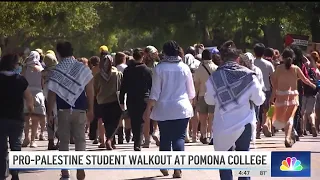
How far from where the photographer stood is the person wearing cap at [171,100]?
11562mm

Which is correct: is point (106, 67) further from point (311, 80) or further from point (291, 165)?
point (291, 165)

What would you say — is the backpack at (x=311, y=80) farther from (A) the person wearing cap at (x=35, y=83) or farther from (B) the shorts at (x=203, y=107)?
(A) the person wearing cap at (x=35, y=83)

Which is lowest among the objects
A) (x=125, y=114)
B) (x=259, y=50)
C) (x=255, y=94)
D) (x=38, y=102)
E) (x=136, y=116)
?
(x=125, y=114)

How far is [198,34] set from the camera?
7.01 metres

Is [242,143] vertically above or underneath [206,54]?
underneath

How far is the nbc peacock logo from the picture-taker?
437 inches

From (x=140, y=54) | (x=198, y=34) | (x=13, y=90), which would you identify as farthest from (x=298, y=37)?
(x=198, y=34)

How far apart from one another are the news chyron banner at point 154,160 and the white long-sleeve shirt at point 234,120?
0.14 metres

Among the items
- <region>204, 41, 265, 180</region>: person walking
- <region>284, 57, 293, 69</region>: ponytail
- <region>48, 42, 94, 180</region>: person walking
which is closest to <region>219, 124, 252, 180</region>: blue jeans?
<region>204, 41, 265, 180</region>: person walking

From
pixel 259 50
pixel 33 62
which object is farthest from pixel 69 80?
pixel 259 50

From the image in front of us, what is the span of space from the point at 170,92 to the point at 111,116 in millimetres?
3916

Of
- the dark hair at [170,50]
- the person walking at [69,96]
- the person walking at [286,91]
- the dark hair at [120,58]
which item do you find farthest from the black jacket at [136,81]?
the person walking at [69,96]

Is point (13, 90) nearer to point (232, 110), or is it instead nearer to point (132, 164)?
point (132, 164)

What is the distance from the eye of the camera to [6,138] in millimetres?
11234
